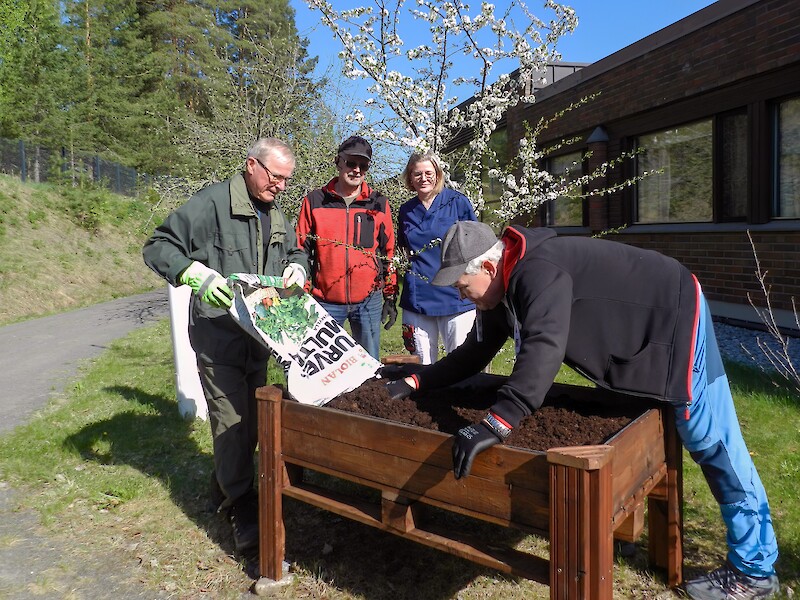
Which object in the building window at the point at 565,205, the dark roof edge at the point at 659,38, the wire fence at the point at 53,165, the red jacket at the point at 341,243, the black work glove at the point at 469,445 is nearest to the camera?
the black work glove at the point at 469,445

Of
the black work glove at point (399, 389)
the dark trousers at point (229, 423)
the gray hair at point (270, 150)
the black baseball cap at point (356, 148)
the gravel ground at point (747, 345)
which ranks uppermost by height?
the black baseball cap at point (356, 148)

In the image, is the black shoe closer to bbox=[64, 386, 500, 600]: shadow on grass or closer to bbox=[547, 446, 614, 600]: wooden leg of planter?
bbox=[64, 386, 500, 600]: shadow on grass

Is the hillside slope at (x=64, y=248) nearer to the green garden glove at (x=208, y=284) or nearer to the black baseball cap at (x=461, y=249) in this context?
the green garden glove at (x=208, y=284)

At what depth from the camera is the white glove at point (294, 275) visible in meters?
3.30

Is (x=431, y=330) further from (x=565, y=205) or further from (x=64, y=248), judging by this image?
(x=64, y=248)

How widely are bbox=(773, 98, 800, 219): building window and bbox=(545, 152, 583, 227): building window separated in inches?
157

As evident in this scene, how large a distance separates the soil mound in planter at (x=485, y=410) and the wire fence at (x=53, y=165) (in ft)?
64.0

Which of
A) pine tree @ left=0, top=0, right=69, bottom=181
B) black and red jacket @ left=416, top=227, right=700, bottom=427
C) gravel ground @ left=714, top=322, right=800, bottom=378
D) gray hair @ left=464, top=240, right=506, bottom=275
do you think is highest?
pine tree @ left=0, top=0, right=69, bottom=181

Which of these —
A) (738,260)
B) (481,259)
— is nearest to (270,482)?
(481,259)

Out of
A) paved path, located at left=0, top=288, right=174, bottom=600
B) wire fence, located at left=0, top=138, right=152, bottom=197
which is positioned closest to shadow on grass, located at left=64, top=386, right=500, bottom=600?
paved path, located at left=0, top=288, right=174, bottom=600

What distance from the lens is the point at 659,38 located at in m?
9.61

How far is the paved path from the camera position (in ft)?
10.2

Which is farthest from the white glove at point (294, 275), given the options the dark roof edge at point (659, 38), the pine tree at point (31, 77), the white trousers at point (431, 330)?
the pine tree at point (31, 77)

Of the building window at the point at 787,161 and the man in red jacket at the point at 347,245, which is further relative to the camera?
A: the building window at the point at 787,161
